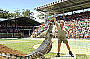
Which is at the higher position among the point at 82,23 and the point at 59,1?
the point at 59,1

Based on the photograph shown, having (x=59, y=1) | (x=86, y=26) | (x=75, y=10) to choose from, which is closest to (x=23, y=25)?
(x=59, y=1)

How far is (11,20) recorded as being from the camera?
100ft

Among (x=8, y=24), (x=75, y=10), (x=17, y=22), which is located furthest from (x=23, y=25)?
(x=75, y=10)

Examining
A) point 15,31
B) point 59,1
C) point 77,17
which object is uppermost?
point 59,1

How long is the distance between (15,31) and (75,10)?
17.7 metres

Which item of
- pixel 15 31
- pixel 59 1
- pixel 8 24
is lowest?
pixel 15 31

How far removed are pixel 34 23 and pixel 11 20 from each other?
6.99m

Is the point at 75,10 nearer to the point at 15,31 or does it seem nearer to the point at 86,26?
the point at 86,26

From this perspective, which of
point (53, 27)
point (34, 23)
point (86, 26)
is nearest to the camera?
point (53, 27)

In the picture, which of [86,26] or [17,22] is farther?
[17,22]

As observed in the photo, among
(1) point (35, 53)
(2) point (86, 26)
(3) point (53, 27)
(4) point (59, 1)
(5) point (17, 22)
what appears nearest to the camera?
(1) point (35, 53)

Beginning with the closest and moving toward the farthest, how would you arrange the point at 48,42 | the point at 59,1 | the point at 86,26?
the point at 48,42
the point at 86,26
the point at 59,1

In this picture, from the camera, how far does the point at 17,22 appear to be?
1287 inches

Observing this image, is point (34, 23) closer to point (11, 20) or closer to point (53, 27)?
point (11, 20)
